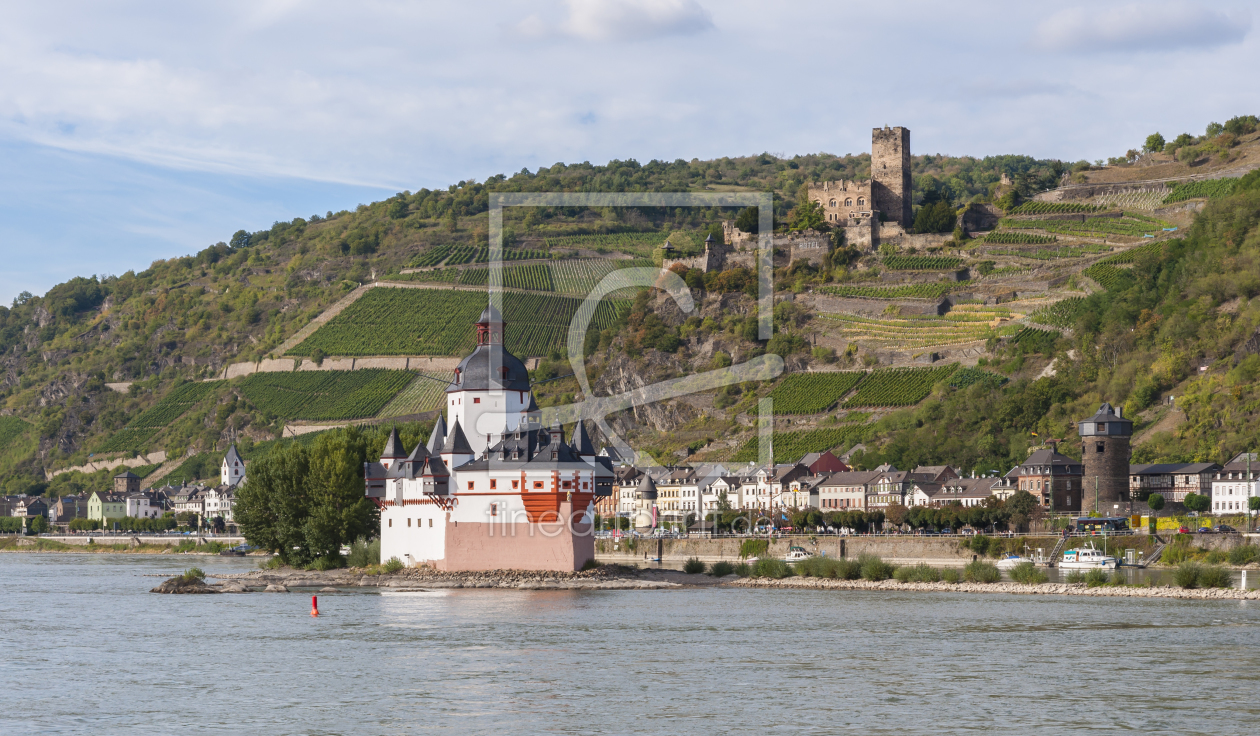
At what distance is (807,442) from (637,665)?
59.5m

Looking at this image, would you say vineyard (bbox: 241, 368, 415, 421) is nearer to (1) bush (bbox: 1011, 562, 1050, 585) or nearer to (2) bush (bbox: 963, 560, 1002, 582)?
(2) bush (bbox: 963, 560, 1002, 582)

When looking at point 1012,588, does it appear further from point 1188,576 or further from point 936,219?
point 936,219

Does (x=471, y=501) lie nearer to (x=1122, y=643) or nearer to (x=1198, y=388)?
(x=1122, y=643)

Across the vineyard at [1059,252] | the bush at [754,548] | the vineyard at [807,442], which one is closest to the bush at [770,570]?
the bush at [754,548]

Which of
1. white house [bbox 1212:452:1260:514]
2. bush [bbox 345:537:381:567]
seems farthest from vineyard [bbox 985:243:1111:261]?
bush [bbox 345:537:381:567]

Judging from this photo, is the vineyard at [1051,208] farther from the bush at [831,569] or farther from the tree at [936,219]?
the bush at [831,569]

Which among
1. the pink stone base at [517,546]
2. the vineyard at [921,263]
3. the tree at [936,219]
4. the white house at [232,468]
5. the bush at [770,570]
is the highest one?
the tree at [936,219]

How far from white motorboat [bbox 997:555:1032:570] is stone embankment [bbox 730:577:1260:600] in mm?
7449

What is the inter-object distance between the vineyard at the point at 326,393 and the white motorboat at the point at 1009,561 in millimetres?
56574

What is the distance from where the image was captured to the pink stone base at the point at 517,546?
49969mm

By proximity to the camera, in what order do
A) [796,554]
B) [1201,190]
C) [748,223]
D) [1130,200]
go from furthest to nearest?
[748,223], [1130,200], [1201,190], [796,554]

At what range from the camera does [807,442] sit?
89375 millimetres

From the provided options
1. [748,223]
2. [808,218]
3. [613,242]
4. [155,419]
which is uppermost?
[613,242]

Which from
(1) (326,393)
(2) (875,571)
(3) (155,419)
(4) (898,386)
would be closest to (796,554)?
(2) (875,571)
